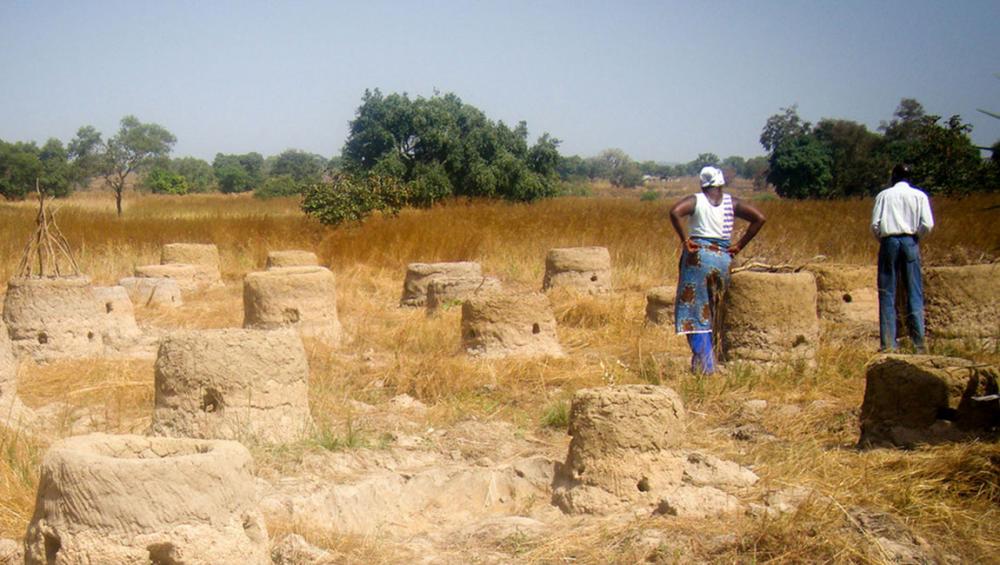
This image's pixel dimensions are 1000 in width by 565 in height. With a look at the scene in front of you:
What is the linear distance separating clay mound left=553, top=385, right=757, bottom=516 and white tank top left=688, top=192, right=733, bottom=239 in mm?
2198

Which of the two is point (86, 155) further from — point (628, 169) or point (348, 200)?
point (628, 169)

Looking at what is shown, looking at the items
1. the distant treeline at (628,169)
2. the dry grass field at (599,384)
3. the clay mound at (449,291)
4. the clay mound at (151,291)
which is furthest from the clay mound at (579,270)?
the distant treeline at (628,169)

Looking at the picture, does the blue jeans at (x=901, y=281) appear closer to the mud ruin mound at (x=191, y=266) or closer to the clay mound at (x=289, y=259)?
the clay mound at (x=289, y=259)

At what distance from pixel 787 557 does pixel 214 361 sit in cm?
314

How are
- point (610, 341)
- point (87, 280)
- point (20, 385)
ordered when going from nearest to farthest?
point (20, 385) → point (87, 280) → point (610, 341)

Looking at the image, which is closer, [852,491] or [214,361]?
[852,491]

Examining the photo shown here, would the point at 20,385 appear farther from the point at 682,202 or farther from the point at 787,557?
the point at 787,557

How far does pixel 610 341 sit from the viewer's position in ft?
31.7

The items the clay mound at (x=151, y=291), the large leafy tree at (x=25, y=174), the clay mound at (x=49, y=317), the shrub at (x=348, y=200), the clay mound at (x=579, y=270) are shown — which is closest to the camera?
the clay mound at (x=49, y=317)

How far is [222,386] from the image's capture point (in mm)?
5531

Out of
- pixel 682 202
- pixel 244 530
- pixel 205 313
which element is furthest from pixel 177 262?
pixel 244 530

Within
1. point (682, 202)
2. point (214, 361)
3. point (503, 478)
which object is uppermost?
point (682, 202)

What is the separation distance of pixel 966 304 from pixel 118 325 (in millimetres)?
7526

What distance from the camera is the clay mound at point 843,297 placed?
9609mm
